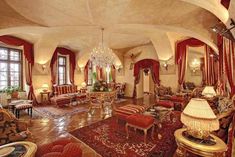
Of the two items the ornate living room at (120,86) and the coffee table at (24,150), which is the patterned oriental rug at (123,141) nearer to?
the ornate living room at (120,86)

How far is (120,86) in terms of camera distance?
1114cm

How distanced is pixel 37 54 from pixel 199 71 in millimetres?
10042

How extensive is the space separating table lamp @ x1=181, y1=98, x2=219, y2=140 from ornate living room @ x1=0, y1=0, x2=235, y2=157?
0.01 meters

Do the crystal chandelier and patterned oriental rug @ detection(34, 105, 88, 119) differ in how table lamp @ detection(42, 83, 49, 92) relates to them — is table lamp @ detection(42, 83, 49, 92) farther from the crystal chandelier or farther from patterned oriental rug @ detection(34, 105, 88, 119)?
the crystal chandelier

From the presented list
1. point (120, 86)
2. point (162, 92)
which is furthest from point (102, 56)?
point (120, 86)

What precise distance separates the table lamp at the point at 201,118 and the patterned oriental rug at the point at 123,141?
1262mm

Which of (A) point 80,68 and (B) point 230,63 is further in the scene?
(A) point 80,68

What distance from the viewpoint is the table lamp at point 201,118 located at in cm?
196

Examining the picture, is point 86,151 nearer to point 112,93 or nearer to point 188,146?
point 188,146

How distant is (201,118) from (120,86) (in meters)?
9.21

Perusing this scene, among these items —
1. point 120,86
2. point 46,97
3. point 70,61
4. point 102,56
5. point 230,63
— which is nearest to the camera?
point 230,63

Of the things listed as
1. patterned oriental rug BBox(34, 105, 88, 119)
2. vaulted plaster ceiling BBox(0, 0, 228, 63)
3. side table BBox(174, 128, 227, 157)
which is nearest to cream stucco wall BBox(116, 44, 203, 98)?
vaulted plaster ceiling BBox(0, 0, 228, 63)

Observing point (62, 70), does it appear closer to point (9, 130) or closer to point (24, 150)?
point (9, 130)

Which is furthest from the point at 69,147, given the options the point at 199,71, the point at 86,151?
the point at 199,71
